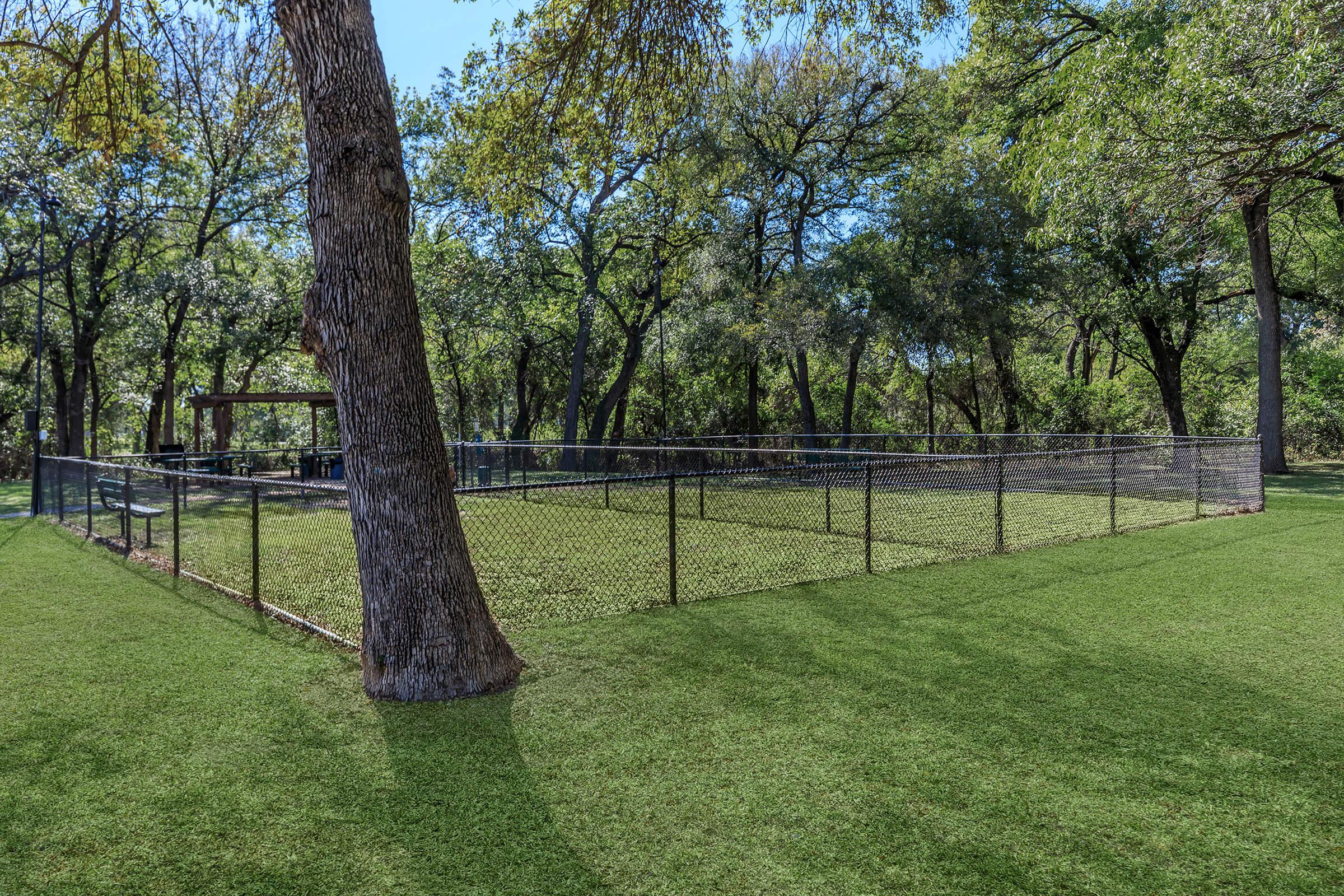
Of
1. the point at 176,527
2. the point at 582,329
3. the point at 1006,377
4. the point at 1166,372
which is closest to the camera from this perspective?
the point at 176,527

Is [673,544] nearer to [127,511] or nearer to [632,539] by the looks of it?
[632,539]

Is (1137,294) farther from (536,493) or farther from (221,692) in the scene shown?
(221,692)

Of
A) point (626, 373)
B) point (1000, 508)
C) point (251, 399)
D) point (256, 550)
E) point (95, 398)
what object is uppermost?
point (626, 373)

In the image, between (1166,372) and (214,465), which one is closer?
(214,465)

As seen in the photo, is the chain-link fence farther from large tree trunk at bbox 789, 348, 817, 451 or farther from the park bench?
large tree trunk at bbox 789, 348, 817, 451

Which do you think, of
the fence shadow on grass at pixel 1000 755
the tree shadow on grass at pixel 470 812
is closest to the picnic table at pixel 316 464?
the fence shadow on grass at pixel 1000 755

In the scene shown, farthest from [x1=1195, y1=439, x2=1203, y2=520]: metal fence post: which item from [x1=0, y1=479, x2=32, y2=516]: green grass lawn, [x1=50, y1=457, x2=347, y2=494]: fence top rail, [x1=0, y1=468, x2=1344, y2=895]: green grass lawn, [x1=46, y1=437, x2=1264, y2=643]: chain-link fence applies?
[x1=0, y1=479, x2=32, y2=516]: green grass lawn

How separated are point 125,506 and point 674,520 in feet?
21.3

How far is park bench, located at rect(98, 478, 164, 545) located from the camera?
27.2 feet

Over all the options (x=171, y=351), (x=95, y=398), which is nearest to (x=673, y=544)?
(x=171, y=351)

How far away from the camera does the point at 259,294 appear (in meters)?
22.5

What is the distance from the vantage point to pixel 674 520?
6164 mm

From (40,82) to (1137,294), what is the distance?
21.7 metres

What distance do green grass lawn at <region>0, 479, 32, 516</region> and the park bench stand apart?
18.4 feet
